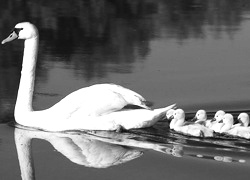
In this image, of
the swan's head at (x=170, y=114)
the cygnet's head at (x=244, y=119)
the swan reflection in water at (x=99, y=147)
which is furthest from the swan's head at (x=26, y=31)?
the cygnet's head at (x=244, y=119)

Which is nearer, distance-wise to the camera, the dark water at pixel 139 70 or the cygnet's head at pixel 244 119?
the dark water at pixel 139 70

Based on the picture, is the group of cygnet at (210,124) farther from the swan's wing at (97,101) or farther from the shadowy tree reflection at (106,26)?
the shadowy tree reflection at (106,26)

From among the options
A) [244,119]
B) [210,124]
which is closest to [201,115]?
[210,124]

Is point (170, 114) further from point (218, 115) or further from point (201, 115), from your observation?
point (218, 115)

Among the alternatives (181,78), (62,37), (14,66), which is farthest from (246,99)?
(62,37)

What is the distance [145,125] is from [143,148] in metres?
0.75

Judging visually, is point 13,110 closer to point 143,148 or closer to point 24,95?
point 24,95

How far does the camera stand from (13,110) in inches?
468

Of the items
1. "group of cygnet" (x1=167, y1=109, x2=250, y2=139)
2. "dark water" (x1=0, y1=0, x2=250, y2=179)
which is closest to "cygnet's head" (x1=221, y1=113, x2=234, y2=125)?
"group of cygnet" (x1=167, y1=109, x2=250, y2=139)

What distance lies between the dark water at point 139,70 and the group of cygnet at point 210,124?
135 mm

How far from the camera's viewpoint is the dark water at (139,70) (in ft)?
30.8

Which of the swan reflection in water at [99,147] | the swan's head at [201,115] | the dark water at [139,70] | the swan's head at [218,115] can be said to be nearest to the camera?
the dark water at [139,70]

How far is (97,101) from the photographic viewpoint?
35.1ft

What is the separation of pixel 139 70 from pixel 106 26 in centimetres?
420
